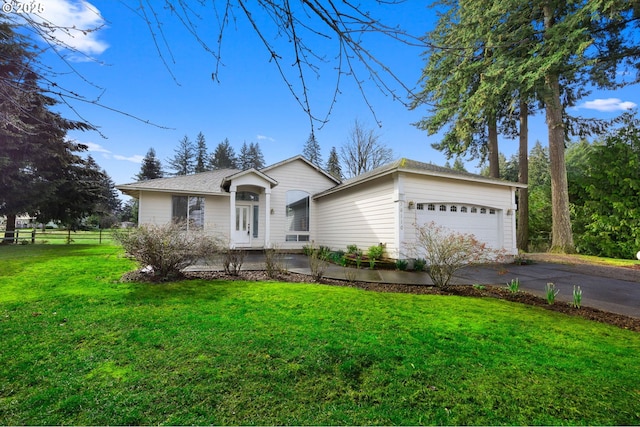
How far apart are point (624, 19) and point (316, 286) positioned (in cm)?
1784

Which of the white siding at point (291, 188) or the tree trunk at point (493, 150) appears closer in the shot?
the white siding at point (291, 188)

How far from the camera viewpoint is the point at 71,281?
21.0ft

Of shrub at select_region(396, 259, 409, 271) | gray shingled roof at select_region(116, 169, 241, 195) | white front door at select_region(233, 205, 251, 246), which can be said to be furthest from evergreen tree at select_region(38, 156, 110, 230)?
shrub at select_region(396, 259, 409, 271)

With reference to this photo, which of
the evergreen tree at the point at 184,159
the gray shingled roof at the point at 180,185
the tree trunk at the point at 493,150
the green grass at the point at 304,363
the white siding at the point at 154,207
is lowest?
the green grass at the point at 304,363

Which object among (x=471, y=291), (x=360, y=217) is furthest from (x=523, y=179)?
(x=471, y=291)

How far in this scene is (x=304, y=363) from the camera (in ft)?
9.78

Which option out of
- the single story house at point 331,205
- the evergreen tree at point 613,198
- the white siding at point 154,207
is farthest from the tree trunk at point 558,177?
the white siding at point 154,207

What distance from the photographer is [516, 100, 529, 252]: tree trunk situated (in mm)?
16219

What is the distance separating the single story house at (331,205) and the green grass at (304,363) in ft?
14.3

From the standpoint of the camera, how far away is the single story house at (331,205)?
33.3ft

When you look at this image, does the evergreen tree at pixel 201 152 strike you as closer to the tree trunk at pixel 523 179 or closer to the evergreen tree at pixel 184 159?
the evergreen tree at pixel 184 159

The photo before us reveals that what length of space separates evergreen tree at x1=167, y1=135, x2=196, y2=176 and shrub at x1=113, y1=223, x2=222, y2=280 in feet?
158

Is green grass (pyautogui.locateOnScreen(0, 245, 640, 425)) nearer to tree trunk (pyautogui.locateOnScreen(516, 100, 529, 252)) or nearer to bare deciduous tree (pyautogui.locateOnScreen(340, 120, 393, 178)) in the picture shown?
tree trunk (pyautogui.locateOnScreen(516, 100, 529, 252))

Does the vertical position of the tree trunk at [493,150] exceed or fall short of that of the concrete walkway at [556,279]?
it exceeds it
